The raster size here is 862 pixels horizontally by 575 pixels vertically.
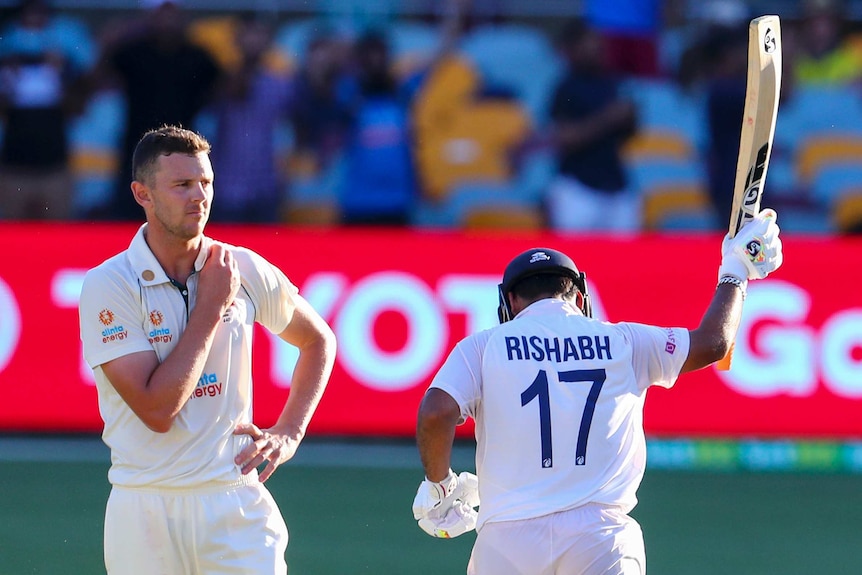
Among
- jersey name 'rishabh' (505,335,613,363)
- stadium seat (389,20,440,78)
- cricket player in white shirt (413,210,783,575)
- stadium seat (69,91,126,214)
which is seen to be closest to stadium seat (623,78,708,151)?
stadium seat (389,20,440,78)

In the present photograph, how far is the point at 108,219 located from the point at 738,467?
649 cm

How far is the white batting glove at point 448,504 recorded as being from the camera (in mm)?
4855

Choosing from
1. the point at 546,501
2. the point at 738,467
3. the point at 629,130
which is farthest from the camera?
the point at 629,130

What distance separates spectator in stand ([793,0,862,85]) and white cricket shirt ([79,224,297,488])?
1027 centimetres

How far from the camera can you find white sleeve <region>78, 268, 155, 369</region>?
4.57 meters

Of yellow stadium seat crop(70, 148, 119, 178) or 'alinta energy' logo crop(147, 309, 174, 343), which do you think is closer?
'alinta energy' logo crop(147, 309, 174, 343)

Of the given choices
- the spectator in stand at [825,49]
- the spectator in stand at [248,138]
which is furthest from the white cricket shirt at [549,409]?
the spectator in stand at [825,49]

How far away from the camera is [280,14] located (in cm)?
1390

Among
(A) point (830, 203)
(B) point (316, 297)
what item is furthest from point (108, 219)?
(A) point (830, 203)

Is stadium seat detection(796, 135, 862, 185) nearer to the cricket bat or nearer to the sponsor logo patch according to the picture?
the cricket bat

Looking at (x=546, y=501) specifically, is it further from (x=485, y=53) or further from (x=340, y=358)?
(x=485, y=53)

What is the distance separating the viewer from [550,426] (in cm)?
460

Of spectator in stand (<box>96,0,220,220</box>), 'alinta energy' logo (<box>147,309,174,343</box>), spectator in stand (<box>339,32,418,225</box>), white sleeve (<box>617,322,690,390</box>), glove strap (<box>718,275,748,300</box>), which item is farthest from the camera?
spectator in stand (<box>339,32,418,225</box>)

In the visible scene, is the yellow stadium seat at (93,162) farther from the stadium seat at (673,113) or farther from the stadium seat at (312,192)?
the stadium seat at (673,113)
